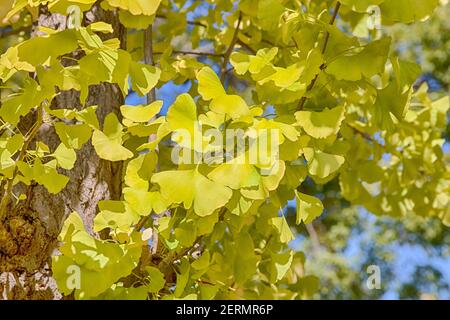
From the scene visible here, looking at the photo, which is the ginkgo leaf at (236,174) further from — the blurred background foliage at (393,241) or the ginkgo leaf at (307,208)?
the blurred background foliage at (393,241)

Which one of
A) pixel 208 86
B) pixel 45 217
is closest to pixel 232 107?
pixel 208 86

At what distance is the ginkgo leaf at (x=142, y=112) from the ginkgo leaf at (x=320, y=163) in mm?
196

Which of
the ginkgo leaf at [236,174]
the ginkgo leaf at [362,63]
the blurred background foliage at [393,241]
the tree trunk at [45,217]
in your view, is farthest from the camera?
the blurred background foliage at [393,241]

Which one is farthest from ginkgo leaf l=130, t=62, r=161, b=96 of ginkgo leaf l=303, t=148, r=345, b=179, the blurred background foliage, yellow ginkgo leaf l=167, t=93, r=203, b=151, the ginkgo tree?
the blurred background foliage

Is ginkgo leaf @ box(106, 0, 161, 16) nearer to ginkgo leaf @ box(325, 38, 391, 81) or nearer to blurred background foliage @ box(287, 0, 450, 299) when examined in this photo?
ginkgo leaf @ box(325, 38, 391, 81)

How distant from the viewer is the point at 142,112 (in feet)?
2.46

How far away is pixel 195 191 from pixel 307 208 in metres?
0.20

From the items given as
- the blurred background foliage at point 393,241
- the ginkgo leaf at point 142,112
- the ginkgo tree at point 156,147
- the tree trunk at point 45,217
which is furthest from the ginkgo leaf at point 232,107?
the blurred background foliage at point 393,241

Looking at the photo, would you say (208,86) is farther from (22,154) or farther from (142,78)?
(22,154)

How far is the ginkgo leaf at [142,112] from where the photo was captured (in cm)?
74
